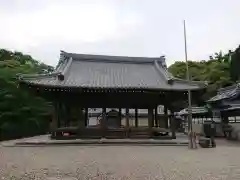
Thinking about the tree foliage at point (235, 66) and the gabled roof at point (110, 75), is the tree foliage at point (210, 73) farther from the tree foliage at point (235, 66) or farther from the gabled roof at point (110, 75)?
the gabled roof at point (110, 75)

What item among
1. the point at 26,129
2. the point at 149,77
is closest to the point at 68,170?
the point at 149,77

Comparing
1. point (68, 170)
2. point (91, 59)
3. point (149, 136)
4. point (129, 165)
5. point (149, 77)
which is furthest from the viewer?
point (91, 59)

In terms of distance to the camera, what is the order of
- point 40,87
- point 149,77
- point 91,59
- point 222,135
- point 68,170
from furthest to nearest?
point 222,135, point 91,59, point 149,77, point 40,87, point 68,170

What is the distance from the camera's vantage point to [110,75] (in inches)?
1035

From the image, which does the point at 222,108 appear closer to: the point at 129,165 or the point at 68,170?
the point at 129,165

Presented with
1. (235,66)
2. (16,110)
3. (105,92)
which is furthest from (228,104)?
(16,110)

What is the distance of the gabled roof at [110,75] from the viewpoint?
76.8 feet

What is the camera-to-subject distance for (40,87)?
74.8 feet

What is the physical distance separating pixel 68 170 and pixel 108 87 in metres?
12.4

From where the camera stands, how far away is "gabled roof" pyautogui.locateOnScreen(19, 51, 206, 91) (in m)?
23.4

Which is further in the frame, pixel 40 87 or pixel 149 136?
pixel 149 136

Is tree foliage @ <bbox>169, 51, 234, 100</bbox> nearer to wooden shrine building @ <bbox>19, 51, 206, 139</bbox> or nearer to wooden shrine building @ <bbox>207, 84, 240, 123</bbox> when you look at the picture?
wooden shrine building @ <bbox>207, 84, 240, 123</bbox>

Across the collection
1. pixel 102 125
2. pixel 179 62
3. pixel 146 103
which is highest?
pixel 179 62

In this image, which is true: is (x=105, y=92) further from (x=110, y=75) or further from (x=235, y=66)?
(x=235, y=66)
